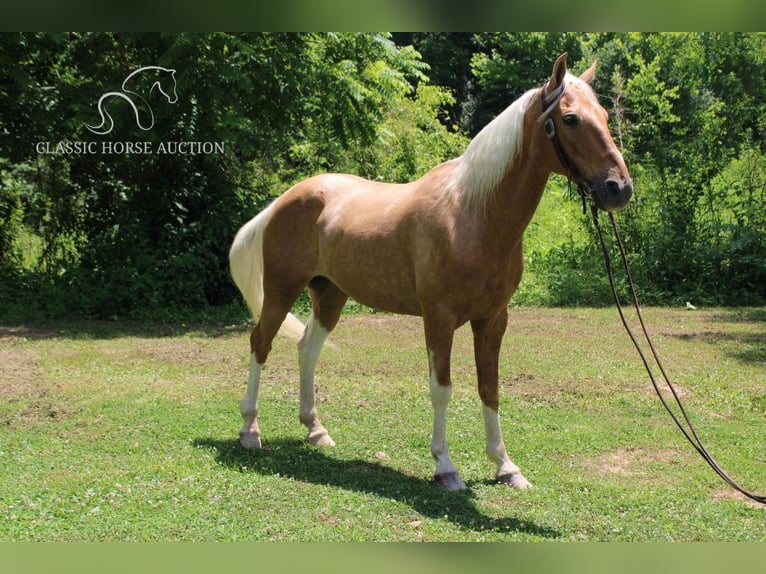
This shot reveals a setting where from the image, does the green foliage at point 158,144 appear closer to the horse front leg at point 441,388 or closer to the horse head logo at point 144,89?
the horse head logo at point 144,89

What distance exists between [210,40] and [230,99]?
797 millimetres

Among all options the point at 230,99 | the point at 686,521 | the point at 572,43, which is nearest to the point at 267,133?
the point at 230,99

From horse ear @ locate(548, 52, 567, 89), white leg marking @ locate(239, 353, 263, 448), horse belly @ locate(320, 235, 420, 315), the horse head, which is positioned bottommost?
white leg marking @ locate(239, 353, 263, 448)

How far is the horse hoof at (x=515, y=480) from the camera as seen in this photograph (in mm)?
4523

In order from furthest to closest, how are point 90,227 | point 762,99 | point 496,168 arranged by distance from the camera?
point 762,99 → point 90,227 → point 496,168

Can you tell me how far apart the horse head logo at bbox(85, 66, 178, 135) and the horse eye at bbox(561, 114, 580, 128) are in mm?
7251

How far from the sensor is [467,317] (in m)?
4.45

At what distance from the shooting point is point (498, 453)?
4645 millimetres

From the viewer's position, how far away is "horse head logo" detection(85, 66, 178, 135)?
9.74 metres

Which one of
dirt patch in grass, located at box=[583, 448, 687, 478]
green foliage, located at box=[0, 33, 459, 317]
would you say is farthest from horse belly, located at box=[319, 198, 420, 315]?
green foliage, located at box=[0, 33, 459, 317]

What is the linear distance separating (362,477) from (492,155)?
217 cm

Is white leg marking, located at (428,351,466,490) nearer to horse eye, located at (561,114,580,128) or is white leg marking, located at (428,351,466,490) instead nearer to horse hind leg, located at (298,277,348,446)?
horse hind leg, located at (298,277,348,446)

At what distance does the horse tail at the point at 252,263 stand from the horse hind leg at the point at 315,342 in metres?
0.30

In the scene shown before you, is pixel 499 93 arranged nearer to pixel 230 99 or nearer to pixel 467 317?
pixel 230 99
